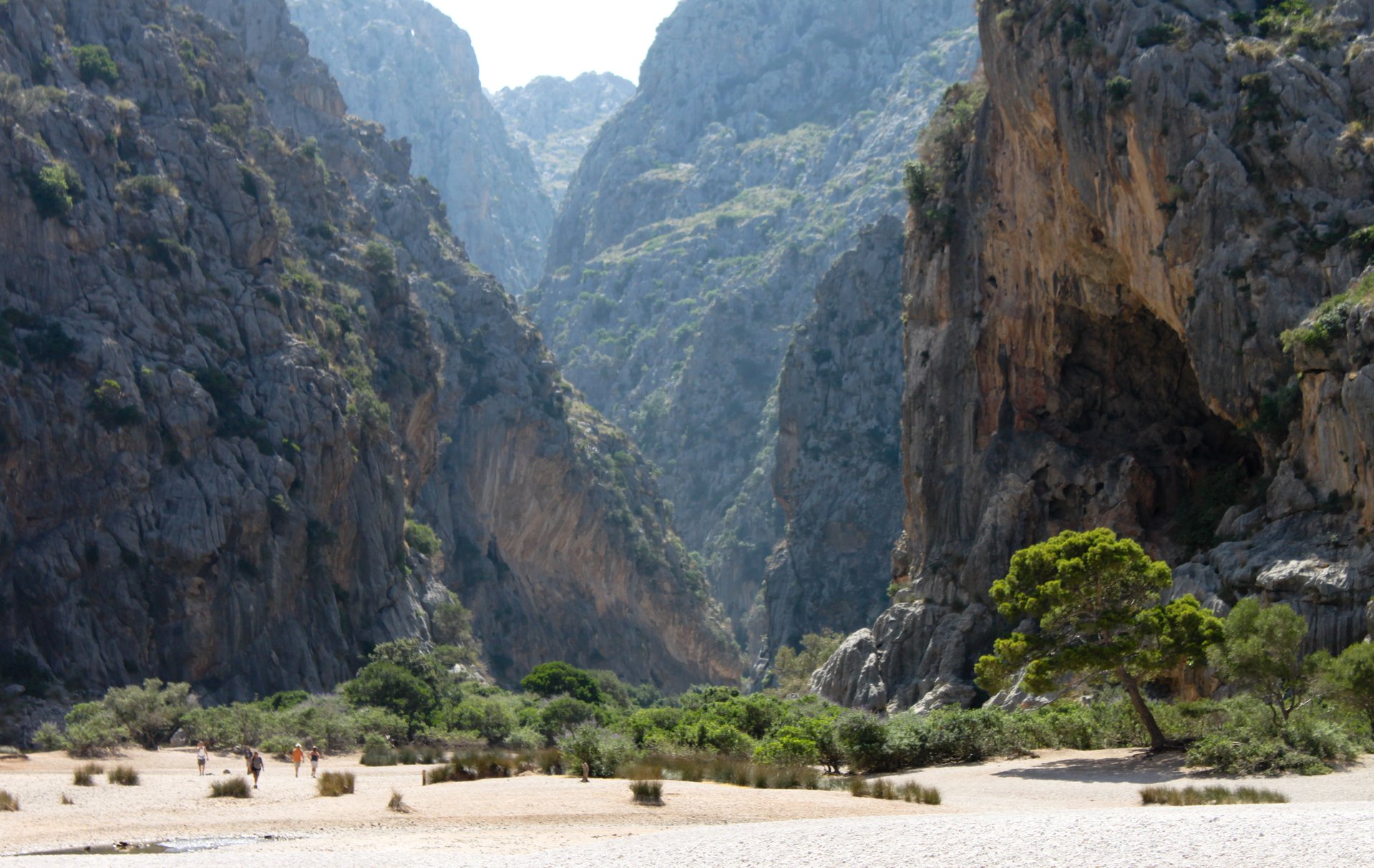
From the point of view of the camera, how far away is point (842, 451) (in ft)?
341

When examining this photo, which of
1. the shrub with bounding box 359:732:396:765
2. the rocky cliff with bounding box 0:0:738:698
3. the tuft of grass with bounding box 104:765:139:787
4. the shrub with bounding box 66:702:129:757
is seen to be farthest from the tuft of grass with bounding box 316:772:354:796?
the rocky cliff with bounding box 0:0:738:698

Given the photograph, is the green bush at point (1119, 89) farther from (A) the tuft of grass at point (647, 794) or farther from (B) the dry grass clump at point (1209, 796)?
(A) the tuft of grass at point (647, 794)

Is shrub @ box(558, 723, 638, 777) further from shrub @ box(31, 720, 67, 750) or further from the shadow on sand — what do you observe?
shrub @ box(31, 720, 67, 750)

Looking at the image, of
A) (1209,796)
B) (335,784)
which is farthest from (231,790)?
(1209,796)

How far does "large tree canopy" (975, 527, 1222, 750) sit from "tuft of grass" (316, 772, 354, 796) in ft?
51.0

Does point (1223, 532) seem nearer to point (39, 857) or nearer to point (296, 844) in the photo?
point (296, 844)

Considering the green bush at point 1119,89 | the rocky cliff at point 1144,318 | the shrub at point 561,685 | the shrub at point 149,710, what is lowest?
the shrub at point 149,710

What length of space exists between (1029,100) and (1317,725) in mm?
33072

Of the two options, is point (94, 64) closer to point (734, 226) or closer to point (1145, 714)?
point (1145, 714)

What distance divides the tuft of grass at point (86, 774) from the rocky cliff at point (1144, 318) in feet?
94.3

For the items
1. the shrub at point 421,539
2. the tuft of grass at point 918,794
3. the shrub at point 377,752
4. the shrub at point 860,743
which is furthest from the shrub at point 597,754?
the shrub at point 421,539

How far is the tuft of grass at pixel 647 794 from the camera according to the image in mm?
26047

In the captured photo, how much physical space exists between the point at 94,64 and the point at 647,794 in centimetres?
6273

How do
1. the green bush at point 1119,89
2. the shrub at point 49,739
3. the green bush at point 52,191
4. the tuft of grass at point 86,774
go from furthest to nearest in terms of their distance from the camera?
1. the green bush at point 52,191
2. the green bush at point 1119,89
3. the shrub at point 49,739
4. the tuft of grass at point 86,774
